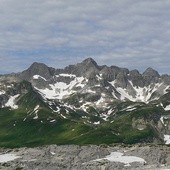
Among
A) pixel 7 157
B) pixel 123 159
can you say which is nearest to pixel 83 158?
pixel 123 159

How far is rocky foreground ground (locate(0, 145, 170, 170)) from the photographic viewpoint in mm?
146250

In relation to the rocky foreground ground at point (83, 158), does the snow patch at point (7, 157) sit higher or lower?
higher

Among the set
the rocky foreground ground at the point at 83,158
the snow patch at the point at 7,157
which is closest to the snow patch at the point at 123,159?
the rocky foreground ground at the point at 83,158

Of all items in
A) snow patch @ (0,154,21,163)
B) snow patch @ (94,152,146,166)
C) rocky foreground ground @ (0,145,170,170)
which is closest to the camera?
rocky foreground ground @ (0,145,170,170)

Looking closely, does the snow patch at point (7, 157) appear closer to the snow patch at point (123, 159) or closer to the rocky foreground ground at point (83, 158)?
the rocky foreground ground at point (83, 158)

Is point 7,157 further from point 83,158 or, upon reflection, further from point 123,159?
point 123,159

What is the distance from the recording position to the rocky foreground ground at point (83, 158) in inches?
5758

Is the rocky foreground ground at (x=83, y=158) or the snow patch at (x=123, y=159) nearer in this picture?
the rocky foreground ground at (x=83, y=158)

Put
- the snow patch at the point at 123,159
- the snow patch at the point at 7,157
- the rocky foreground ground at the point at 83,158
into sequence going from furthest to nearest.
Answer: the snow patch at the point at 7,157 → the snow patch at the point at 123,159 → the rocky foreground ground at the point at 83,158

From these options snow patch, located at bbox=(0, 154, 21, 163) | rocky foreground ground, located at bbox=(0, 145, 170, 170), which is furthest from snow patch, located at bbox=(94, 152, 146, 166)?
snow patch, located at bbox=(0, 154, 21, 163)

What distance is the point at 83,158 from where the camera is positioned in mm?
159875

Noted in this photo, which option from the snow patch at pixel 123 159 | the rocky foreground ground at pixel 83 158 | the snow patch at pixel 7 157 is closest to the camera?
the rocky foreground ground at pixel 83 158

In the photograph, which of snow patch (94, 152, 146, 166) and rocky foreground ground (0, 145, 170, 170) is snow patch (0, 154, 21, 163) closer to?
rocky foreground ground (0, 145, 170, 170)

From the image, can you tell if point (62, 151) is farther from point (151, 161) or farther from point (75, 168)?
point (151, 161)
